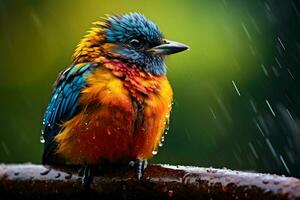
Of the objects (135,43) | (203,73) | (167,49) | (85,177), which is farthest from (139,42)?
(85,177)

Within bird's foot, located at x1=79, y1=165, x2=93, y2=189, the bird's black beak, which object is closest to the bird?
the bird's black beak

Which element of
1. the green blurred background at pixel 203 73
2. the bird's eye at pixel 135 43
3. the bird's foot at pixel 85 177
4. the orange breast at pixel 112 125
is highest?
the bird's eye at pixel 135 43

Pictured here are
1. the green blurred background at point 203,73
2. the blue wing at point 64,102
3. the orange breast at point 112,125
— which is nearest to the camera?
the orange breast at point 112,125

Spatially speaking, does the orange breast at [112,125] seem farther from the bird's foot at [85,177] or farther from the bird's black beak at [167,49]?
the bird's foot at [85,177]

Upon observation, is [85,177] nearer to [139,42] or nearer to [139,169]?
[139,169]

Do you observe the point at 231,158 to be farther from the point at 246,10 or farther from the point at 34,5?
the point at 34,5

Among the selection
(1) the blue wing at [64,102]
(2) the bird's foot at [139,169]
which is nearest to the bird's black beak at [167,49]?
(1) the blue wing at [64,102]

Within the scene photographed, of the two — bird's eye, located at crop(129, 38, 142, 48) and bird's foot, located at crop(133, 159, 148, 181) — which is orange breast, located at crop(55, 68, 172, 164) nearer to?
bird's eye, located at crop(129, 38, 142, 48)
